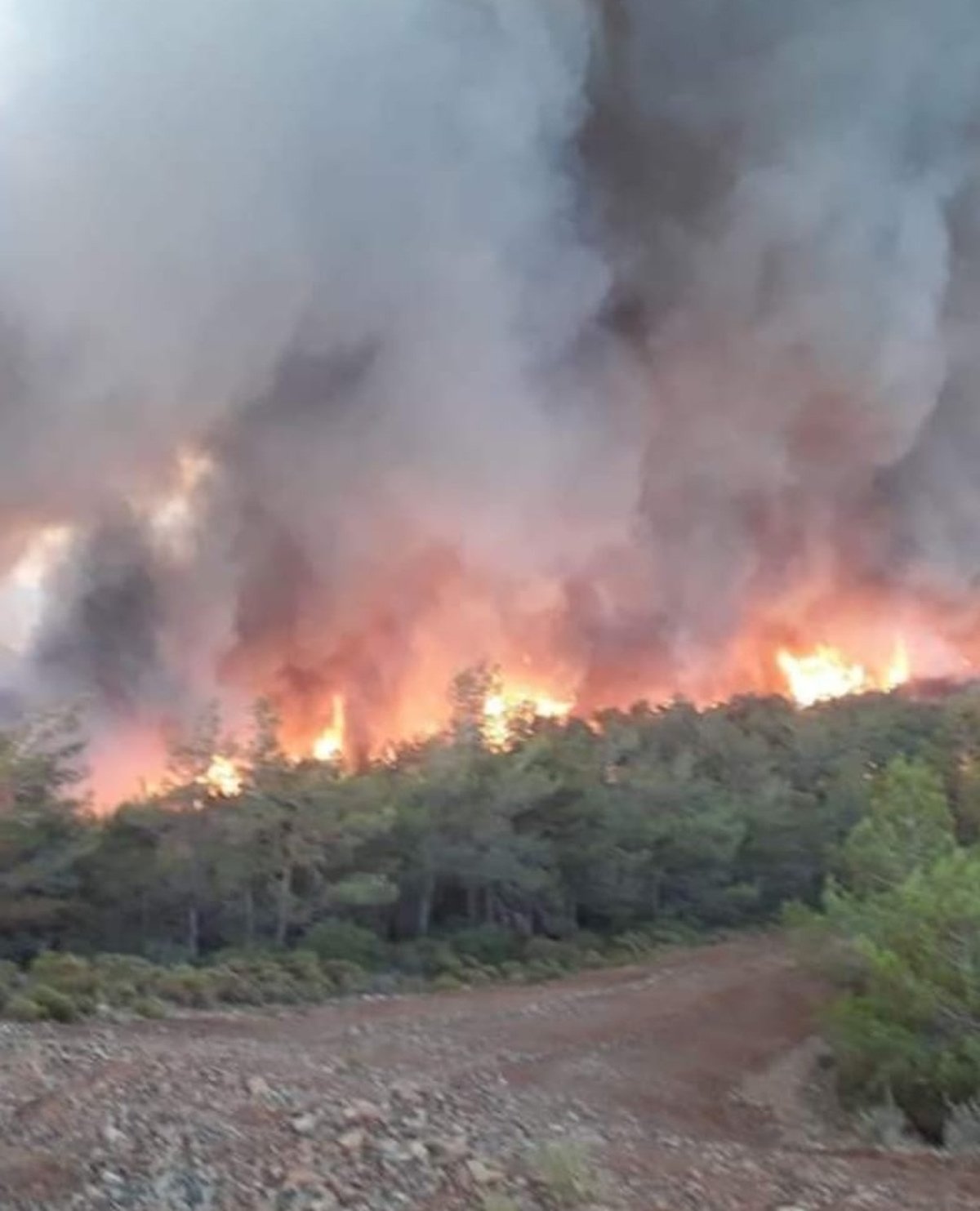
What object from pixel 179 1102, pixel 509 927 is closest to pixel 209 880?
pixel 509 927

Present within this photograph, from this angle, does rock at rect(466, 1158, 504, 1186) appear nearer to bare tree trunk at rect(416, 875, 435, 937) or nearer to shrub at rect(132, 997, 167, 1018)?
shrub at rect(132, 997, 167, 1018)

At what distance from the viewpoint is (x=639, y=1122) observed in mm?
12312

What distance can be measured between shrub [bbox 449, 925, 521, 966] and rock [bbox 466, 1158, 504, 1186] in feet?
49.0

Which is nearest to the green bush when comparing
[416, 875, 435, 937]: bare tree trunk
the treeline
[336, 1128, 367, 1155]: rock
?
[336, 1128, 367, 1155]: rock

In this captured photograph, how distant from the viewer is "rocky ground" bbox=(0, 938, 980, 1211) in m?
8.42

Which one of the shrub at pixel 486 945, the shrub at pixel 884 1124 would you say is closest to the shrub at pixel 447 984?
the shrub at pixel 486 945

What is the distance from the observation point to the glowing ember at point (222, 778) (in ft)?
79.3

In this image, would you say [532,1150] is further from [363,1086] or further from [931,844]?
[931,844]

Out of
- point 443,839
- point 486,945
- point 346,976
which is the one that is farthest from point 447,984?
point 443,839

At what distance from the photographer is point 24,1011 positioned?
49.4 ft

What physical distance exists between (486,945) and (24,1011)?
35.3 ft

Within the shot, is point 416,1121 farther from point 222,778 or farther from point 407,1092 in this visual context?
point 222,778

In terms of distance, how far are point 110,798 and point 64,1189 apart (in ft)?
71.9

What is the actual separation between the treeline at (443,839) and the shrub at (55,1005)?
6.13 m
